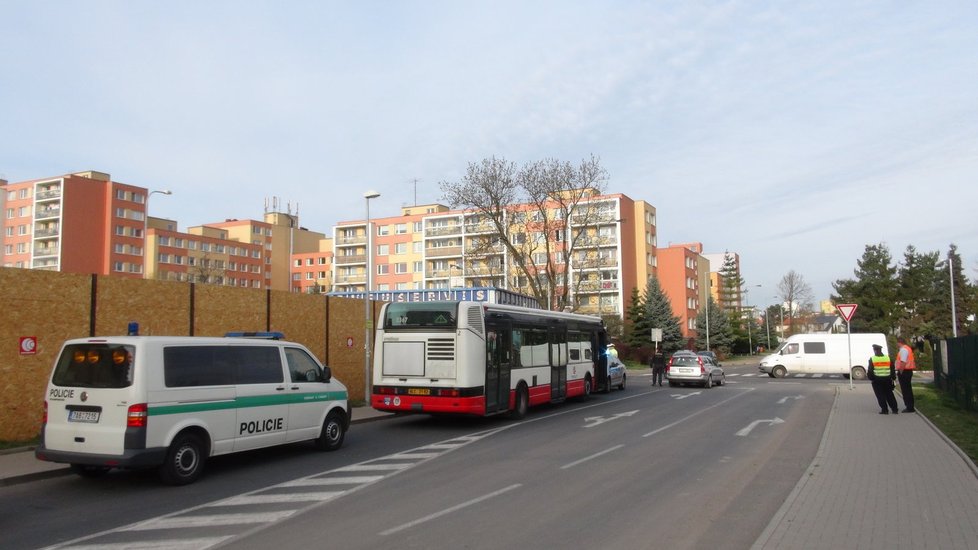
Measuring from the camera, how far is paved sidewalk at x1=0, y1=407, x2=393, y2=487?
9867mm

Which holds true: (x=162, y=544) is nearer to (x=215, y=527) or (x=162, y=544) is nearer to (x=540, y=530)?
(x=215, y=527)

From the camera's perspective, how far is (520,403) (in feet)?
61.1

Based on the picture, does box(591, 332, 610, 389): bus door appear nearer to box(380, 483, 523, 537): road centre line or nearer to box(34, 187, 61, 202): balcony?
box(380, 483, 523, 537): road centre line

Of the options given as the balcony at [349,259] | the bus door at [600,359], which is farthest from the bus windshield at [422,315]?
the balcony at [349,259]

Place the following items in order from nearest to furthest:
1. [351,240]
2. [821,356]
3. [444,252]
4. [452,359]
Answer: [452,359], [821,356], [444,252], [351,240]

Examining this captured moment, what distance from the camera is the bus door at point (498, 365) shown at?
16.8m

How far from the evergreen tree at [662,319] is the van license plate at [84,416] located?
193 ft

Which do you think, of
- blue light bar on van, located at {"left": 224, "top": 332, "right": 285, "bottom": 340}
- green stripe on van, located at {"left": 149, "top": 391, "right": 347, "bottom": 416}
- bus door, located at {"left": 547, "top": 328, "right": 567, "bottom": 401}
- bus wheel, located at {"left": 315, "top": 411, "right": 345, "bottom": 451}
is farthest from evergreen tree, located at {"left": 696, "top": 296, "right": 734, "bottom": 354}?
blue light bar on van, located at {"left": 224, "top": 332, "right": 285, "bottom": 340}

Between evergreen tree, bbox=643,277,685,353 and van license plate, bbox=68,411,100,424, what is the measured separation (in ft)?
193

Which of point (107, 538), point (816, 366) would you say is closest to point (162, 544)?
point (107, 538)

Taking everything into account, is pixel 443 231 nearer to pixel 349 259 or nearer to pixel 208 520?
pixel 349 259

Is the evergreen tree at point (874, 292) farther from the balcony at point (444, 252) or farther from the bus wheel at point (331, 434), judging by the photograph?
the bus wheel at point (331, 434)

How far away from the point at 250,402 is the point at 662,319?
5852cm

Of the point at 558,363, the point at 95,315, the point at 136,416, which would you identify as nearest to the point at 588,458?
the point at 136,416
